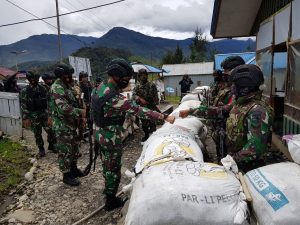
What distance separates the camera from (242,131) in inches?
97.1

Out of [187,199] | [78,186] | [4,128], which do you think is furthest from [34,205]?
[4,128]

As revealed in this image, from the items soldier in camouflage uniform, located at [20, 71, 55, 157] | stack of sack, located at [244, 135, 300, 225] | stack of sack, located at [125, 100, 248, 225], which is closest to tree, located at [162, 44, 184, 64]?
soldier in camouflage uniform, located at [20, 71, 55, 157]

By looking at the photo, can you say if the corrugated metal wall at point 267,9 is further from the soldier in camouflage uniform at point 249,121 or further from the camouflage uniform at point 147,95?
the soldier in camouflage uniform at point 249,121

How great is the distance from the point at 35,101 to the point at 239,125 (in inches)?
192

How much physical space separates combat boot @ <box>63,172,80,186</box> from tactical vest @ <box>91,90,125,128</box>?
1547 mm

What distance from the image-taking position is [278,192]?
1.72 meters

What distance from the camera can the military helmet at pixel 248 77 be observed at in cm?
243

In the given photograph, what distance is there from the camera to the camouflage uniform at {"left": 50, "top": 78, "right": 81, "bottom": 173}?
14.8ft

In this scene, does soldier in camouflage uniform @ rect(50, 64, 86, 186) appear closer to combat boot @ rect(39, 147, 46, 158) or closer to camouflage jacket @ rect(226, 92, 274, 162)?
combat boot @ rect(39, 147, 46, 158)

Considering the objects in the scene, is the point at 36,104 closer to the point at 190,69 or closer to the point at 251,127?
the point at 251,127

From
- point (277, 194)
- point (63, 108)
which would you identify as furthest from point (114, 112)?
point (277, 194)

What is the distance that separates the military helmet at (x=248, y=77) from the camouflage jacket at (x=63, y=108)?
8.97 feet

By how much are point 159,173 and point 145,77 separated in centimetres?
530

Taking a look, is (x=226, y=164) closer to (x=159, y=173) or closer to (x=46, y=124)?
(x=159, y=173)
